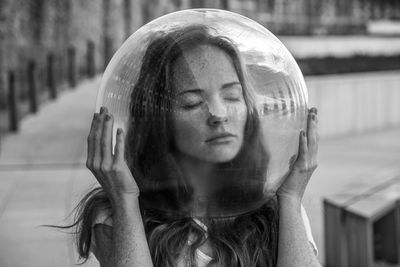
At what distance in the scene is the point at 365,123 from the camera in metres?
15.8

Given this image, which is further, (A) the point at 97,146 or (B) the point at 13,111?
(B) the point at 13,111

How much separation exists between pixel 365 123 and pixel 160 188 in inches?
559

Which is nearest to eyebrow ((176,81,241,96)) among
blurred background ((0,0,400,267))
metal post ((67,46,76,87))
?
blurred background ((0,0,400,267))

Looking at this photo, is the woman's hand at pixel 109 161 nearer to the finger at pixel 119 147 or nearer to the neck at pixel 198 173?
the finger at pixel 119 147

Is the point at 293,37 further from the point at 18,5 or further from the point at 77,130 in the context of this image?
the point at 77,130

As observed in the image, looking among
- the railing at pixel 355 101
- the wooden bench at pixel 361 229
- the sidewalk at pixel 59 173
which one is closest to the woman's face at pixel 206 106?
the sidewalk at pixel 59 173

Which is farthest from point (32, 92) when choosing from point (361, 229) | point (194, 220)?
point (194, 220)

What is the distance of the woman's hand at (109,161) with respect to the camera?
6.22 ft

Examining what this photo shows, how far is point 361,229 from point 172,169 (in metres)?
4.19

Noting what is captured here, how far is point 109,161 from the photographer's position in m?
1.90

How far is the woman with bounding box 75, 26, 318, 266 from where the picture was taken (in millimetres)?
1863

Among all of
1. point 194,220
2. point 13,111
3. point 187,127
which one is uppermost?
point 187,127

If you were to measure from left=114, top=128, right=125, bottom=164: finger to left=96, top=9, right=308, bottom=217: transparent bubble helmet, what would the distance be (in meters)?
0.02

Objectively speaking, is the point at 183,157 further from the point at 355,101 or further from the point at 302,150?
the point at 355,101
